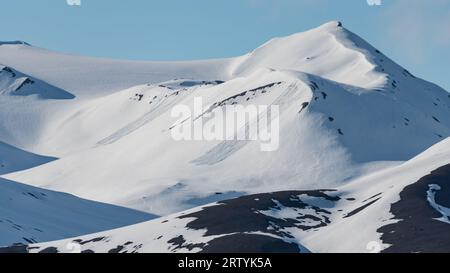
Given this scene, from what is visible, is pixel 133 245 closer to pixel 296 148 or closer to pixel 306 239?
pixel 306 239

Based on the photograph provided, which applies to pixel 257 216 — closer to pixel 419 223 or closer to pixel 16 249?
pixel 419 223

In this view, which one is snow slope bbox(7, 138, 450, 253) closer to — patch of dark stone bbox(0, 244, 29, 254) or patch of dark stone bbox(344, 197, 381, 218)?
patch of dark stone bbox(0, 244, 29, 254)

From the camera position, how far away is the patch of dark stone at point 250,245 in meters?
104

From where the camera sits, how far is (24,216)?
156 metres

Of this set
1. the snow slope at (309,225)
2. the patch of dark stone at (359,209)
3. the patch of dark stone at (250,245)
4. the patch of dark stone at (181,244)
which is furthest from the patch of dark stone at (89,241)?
the patch of dark stone at (359,209)

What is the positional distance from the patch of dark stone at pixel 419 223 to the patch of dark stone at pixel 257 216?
36.8ft

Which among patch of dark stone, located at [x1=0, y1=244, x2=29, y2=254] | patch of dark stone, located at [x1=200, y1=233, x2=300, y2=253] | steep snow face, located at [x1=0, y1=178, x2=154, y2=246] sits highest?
steep snow face, located at [x1=0, y1=178, x2=154, y2=246]

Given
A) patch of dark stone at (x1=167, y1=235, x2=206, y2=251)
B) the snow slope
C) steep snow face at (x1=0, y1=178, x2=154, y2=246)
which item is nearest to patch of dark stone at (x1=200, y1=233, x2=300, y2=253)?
the snow slope

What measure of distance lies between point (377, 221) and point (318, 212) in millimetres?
18752

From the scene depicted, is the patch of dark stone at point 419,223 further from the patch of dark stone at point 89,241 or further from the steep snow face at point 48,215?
the steep snow face at point 48,215

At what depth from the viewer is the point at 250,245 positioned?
105 metres

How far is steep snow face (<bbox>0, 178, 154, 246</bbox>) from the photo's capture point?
14325cm

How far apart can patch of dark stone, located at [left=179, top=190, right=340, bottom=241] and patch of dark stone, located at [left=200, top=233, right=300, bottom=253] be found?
20.2 ft
